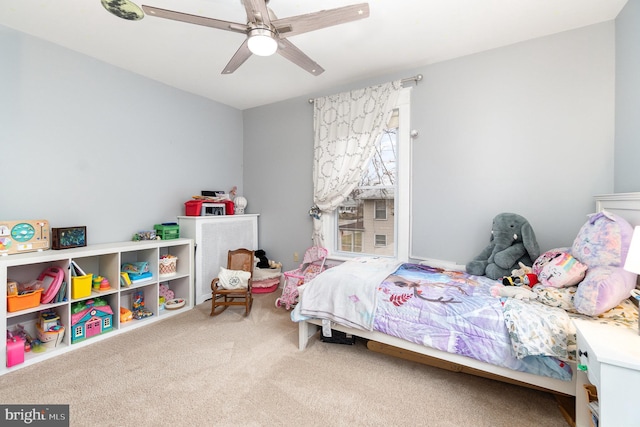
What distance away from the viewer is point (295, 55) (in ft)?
6.68

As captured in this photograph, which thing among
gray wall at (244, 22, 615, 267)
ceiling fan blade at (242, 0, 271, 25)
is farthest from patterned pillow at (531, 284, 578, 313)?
ceiling fan blade at (242, 0, 271, 25)

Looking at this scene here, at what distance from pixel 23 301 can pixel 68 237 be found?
588 millimetres

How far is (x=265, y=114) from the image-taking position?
4035 millimetres

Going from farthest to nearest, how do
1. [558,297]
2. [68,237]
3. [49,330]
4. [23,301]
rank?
1. [68,237]
2. [49,330]
3. [23,301]
4. [558,297]

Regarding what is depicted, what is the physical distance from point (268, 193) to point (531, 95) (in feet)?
10.4

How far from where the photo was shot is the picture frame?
237cm

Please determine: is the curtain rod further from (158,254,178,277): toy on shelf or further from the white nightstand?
(158,254,178,277): toy on shelf

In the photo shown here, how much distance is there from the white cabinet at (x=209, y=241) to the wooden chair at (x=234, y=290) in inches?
9.8

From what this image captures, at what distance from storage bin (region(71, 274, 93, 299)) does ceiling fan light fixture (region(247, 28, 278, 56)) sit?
2.35 m

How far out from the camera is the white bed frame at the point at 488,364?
4.91ft

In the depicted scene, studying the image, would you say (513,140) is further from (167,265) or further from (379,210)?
(167,265)

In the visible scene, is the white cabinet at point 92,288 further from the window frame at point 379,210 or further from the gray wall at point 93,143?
the window frame at point 379,210

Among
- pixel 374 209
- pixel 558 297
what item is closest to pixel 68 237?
pixel 374 209

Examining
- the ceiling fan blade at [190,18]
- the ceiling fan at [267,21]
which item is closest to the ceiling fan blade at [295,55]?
the ceiling fan at [267,21]
